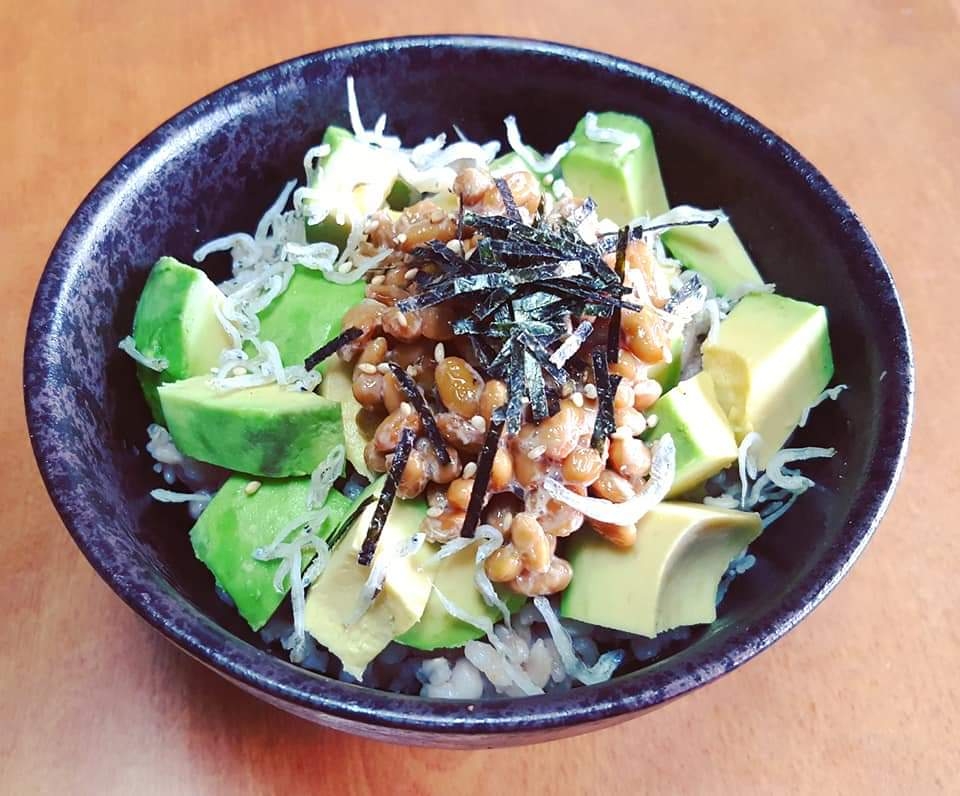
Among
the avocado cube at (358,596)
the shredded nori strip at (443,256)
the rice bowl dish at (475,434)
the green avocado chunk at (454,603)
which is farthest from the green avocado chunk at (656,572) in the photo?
the shredded nori strip at (443,256)

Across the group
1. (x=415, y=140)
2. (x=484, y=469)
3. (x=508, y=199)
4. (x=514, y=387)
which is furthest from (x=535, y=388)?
(x=415, y=140)

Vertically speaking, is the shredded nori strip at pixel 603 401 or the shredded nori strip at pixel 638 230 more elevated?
the shredded nori strip at pixel 638 230

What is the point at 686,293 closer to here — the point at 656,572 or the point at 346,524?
the point at 656,572

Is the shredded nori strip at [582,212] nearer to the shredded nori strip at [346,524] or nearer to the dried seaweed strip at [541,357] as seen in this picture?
the dried seaweed strip at [541,357]

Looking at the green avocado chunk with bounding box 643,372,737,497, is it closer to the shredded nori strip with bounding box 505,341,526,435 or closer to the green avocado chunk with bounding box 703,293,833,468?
the green avocado chunk with bounding box 703,293,833,468

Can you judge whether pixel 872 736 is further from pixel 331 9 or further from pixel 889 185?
pixel 331 9

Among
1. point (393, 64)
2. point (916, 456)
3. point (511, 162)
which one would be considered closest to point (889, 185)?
point (916, 456)
